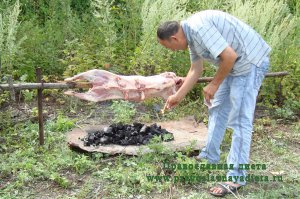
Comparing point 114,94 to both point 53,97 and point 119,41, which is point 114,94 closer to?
point 53,97

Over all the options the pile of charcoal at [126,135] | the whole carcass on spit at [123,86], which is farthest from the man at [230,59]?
the pile of charcoal at [126,135]

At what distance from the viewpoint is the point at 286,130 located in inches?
257

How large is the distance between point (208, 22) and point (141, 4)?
142 inches

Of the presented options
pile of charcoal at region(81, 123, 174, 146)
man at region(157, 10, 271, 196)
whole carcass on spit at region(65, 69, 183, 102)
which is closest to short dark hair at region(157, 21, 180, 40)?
man at region(157, 10, 271, 196)

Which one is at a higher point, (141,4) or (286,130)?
(141,4)

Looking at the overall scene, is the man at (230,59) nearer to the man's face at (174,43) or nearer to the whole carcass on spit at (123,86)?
the man's face at (174,43)

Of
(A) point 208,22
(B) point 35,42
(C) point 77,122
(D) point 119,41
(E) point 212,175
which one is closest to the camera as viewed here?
(A) point 208,22

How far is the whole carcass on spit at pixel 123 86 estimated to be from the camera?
16.3ft

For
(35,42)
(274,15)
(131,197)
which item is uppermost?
(274,15)

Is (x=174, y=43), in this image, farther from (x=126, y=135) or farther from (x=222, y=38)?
(x=126, y=135)

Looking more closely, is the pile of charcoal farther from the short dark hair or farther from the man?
the short dark hair

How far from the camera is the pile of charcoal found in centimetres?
533

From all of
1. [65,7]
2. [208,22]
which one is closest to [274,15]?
[65,7]

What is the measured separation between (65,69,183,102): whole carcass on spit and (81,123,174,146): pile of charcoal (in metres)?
0.51
